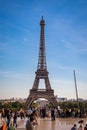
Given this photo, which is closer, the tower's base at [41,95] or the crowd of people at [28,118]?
the crowd of people at [28,118]

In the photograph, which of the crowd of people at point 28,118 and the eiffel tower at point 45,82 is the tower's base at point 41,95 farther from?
the crowd of people at point 28,118

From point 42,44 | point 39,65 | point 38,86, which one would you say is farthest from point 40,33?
point 38,86

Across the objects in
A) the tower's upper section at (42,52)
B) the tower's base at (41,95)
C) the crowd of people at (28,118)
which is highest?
the tower's upper section at (42,52)

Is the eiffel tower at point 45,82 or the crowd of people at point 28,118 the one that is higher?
the eiffel tower at point 45,82

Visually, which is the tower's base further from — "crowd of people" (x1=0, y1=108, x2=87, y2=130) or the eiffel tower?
"crowd of people" (x1=0, y1=108, x2=87, y2=130)

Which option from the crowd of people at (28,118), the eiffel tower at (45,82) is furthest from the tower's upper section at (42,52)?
the crowd of people at (28,118)

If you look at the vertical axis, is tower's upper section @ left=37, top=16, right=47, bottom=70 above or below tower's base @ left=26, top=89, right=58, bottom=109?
above

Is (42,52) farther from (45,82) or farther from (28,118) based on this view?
(28,118)

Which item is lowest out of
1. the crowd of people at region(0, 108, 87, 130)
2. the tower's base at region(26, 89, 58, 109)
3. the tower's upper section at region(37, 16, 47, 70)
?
the crowd of people at region(0, 108, 87, 130)

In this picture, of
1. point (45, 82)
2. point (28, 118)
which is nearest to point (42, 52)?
point (45, 82)

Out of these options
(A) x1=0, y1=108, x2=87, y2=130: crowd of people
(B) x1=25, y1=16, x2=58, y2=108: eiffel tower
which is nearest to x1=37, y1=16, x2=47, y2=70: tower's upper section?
(B) x1=25, y1=16, x2=58, y2=108: eiffel tower

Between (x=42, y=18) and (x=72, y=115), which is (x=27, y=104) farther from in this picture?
(x=72, y=115)
